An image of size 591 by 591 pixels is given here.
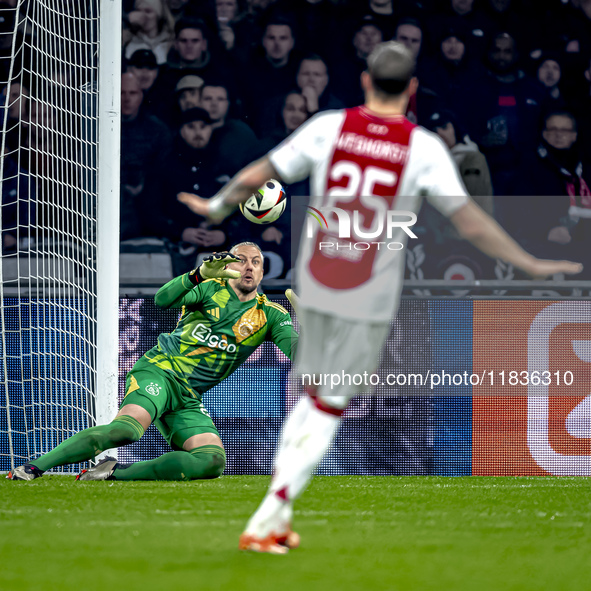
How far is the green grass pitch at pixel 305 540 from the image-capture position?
237cm

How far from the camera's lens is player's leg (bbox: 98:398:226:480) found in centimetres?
548

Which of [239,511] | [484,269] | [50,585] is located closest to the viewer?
[50,585]

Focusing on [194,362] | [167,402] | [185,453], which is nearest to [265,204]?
[194,362]

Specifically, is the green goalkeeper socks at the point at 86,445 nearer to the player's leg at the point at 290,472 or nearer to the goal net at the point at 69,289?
the goal net at the point at 69,289

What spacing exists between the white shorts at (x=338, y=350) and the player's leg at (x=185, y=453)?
280 cm

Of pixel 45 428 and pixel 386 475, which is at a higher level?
pixel 45 428

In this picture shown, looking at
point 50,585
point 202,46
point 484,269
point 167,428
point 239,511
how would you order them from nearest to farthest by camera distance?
1. point 50,585
2. point 239,511
3. point 167,428
4. point 484,269
5. point 202,46

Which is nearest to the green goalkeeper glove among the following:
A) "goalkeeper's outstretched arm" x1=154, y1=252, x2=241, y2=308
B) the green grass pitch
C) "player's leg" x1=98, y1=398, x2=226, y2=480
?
"goalkeeper's outstretched arm" x1=154, y1=252, x2=241, y2=308

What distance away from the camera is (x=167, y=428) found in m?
5.89

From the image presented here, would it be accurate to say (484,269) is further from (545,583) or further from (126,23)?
(545,583)

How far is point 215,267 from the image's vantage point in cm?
506

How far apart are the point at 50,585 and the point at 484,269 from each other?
5573 mm

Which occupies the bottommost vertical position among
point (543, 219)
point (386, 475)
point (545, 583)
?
point (386, 475)

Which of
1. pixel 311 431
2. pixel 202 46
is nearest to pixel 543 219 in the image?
pixel 202 46
